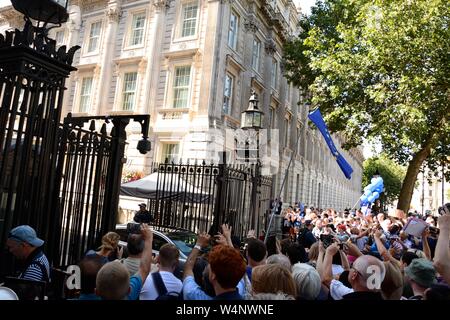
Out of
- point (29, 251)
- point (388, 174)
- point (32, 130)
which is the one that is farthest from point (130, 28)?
point (388, 174)

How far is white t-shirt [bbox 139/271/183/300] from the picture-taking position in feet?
10.6

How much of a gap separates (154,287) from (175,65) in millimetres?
18669

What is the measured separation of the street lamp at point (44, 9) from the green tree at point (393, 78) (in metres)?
13.2

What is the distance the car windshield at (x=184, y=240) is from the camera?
8.01 metres

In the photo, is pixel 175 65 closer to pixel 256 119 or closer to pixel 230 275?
pixel 256 119

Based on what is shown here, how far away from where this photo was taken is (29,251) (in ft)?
11.4

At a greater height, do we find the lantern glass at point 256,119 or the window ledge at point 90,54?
the window ledge at point 90,54

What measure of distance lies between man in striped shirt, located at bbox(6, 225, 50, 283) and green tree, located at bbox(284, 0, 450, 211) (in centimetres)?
1390

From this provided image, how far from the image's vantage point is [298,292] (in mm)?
3162

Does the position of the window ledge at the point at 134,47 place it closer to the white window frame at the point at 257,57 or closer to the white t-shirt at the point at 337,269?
the white window frame at the point at 257,57

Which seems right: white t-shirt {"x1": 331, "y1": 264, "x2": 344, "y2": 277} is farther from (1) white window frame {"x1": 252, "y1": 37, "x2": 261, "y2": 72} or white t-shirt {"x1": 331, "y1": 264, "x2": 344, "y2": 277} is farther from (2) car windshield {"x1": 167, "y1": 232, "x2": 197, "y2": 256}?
(1) white window frame {"x1": 252, "y1": 37, "x2": 261, "y2": 72}

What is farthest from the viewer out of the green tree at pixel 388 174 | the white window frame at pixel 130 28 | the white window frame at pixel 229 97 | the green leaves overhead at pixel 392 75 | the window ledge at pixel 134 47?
the green tree at pixel 388 174

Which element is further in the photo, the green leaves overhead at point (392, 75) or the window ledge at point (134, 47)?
the window ledge at point (134, 47)

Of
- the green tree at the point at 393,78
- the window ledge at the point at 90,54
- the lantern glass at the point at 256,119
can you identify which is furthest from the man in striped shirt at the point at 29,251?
the window ledge at the point at 90,54
